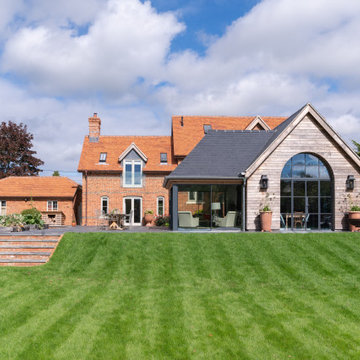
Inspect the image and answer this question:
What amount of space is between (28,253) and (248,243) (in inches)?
363

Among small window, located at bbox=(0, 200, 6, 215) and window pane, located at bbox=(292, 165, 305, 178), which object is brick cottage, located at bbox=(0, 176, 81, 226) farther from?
window pane, located at bbox=(292, 165, 305, 178)

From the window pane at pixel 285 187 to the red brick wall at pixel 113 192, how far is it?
40.8 feet

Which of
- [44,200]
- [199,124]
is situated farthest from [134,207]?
[199,124]

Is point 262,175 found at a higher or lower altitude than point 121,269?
higher

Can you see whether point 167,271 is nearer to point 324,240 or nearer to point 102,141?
point 324,240

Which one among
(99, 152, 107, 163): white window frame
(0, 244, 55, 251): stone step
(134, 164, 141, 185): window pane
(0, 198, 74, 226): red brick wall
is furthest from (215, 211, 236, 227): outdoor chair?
(0, 198, 74, 226): red brick wall

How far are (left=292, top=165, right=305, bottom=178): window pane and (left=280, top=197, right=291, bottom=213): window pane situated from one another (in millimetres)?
1367

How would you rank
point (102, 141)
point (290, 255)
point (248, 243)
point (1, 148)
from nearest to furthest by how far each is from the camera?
point (290, 255)
point (248, 243)
point (102, 141)
point (1, 148)

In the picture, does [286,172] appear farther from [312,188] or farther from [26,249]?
[26,249]

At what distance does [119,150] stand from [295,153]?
17.2m

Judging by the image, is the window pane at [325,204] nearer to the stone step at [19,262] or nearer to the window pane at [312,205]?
the window pane at [312,205]

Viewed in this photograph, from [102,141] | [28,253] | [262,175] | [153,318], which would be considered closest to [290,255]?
[262,175]

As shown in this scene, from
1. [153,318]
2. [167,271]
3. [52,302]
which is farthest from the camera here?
[167,271]

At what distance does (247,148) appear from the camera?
22.6m
